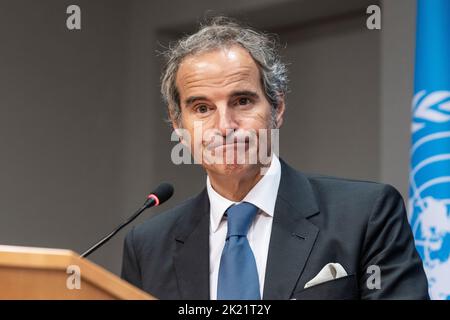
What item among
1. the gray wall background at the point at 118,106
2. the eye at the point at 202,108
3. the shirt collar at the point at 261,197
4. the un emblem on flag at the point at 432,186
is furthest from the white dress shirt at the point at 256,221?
the gray wall background at the point at 118,106

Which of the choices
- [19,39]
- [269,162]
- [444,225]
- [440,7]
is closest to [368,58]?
[440,7]

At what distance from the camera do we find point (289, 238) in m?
2.03

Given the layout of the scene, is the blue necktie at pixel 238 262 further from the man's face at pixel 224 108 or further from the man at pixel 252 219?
the man's face at pixel 224 108

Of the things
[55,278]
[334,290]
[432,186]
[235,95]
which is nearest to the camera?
[55,278]

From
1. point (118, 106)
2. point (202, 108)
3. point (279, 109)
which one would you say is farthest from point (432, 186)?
point (118, 106)

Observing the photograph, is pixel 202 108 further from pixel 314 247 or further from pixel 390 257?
pixel 390 257

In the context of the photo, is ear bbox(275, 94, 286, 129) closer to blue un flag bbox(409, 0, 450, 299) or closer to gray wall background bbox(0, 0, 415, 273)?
blue un flag bbox(409, 0, 450, 299)

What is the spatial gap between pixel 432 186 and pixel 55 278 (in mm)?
2134

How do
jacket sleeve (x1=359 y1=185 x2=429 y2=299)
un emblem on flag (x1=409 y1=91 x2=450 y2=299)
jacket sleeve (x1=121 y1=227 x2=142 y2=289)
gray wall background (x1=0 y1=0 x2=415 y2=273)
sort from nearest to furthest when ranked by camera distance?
jacket sleeve (x1=359 y1=185 x2=429 y2=299), jacket sleeve (x1=121 y1=227 x2=142 y2=289), un emblem on flag (x1=409 y1=91 x2=450 y2=299), gray wall background (x1=0 y1=0 x2=415 y2=273)

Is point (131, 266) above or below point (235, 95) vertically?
below

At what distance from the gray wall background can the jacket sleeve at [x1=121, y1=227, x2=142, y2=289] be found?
2.32 m

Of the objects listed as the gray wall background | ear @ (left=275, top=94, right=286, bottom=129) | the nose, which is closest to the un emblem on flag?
the gray wall background

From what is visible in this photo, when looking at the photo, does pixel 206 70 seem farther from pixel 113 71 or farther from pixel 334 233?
pixel 113 71

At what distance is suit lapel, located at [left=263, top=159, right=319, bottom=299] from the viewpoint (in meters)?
1.95
